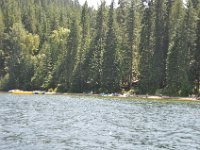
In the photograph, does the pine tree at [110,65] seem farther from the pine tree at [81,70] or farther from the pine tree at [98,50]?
the pine tree at [81,70]

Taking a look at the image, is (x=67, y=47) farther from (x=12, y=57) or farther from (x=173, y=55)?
(x=173, y=55)

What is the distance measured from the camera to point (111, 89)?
10594 cm

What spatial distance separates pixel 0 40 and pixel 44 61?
30.6 meters

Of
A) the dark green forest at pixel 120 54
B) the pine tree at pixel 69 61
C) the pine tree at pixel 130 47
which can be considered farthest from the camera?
the pine tree at pixel 69 61

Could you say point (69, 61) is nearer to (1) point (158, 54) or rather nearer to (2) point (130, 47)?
(2) point (130, 47)

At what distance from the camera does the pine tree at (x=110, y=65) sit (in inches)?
4183

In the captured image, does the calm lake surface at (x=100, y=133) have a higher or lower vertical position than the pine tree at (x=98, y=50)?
lower

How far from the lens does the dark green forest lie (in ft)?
316

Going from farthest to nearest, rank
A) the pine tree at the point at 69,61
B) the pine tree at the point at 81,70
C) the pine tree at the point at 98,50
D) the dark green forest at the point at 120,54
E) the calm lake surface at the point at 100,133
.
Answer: the pine tree at the point at 69,61, the pine tree at the point at 81,70, the pine tree at the point at 98,50, the dark green forest at the point at 120,54, the calm lake surface at the point at 100,133

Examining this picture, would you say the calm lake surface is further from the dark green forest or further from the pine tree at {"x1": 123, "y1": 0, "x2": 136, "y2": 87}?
the pine tree at {"x1": 123, "y1": 0, "x2": 136, "y2": 87}

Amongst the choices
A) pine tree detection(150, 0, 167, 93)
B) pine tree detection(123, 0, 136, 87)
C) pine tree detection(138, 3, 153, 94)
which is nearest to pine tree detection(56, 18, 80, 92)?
pine tree detection(123, 0, 136, 87)

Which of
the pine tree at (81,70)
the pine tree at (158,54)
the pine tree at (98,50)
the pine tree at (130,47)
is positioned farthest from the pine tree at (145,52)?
the pine tree at (81,70)

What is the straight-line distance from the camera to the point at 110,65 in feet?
355

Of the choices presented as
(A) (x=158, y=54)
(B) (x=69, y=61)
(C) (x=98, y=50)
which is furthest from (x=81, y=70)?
(A) (x=158, y=54)
